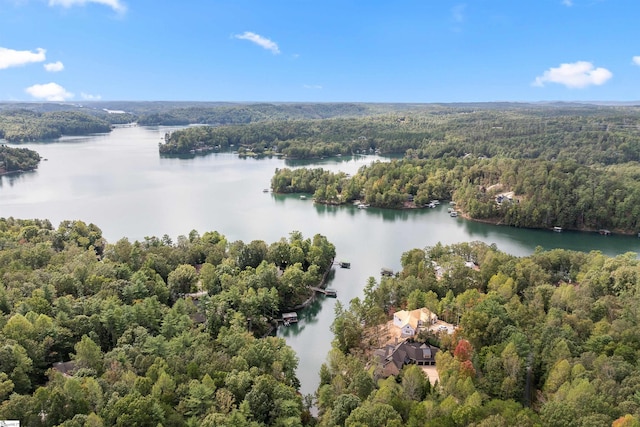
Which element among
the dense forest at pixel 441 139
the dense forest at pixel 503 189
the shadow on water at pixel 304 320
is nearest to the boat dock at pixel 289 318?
the shadow on water at pixel 304 320

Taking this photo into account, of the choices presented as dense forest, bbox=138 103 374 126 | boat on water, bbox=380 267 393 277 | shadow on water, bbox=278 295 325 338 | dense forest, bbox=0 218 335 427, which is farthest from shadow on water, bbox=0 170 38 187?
dense forest, bbox=138 103 374 126

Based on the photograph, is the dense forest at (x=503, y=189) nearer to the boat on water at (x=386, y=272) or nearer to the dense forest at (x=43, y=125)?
the boat on water at (x=386, y=272)

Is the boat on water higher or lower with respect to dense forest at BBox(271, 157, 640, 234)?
lower

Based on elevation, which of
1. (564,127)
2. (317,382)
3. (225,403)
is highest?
(564,127)

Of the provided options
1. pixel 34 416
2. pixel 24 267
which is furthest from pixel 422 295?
pixel 24 267

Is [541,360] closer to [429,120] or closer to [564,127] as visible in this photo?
[564,127]

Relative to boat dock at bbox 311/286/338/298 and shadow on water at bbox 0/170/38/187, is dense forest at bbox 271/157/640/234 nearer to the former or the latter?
boat dock at bbox 311/286/338/298
